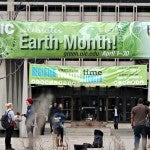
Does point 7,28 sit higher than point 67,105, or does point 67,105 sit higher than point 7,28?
point 7,28

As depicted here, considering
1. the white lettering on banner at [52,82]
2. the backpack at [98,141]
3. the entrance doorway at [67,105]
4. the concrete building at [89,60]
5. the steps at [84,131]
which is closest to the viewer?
the backpack at [98,141]

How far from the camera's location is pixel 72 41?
2427cm

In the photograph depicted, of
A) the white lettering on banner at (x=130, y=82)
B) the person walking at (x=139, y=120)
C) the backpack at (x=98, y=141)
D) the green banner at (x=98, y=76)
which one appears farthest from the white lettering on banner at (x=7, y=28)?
the person walking at (x=139, y=120)

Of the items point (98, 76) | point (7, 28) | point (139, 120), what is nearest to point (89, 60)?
point (98, 76)

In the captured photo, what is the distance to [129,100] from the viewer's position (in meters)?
57.1

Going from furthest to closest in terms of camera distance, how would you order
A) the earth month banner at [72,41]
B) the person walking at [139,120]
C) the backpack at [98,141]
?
1. the earth month banner at [72,41]
2. the backpack at [98,141]
3. the person walking at [139,120]

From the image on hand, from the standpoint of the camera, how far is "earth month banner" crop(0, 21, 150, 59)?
24.3 metres

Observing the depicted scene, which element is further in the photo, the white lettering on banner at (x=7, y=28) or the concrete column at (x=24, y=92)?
the concrete column at (x=24, y=92)

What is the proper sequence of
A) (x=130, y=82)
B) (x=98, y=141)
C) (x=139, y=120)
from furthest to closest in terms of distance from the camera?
(x=130, y=82)
(x=98, y=141)
(x=139, y=120)

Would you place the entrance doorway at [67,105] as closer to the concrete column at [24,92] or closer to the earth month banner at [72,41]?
the concrete column at [24,92]

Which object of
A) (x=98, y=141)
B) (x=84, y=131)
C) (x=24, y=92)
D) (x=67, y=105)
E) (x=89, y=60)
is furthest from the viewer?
(x=89, y=60)

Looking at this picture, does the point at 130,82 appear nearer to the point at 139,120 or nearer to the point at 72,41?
the point at 72,41

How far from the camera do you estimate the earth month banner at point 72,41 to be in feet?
79.7

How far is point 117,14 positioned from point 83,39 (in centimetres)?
4078
